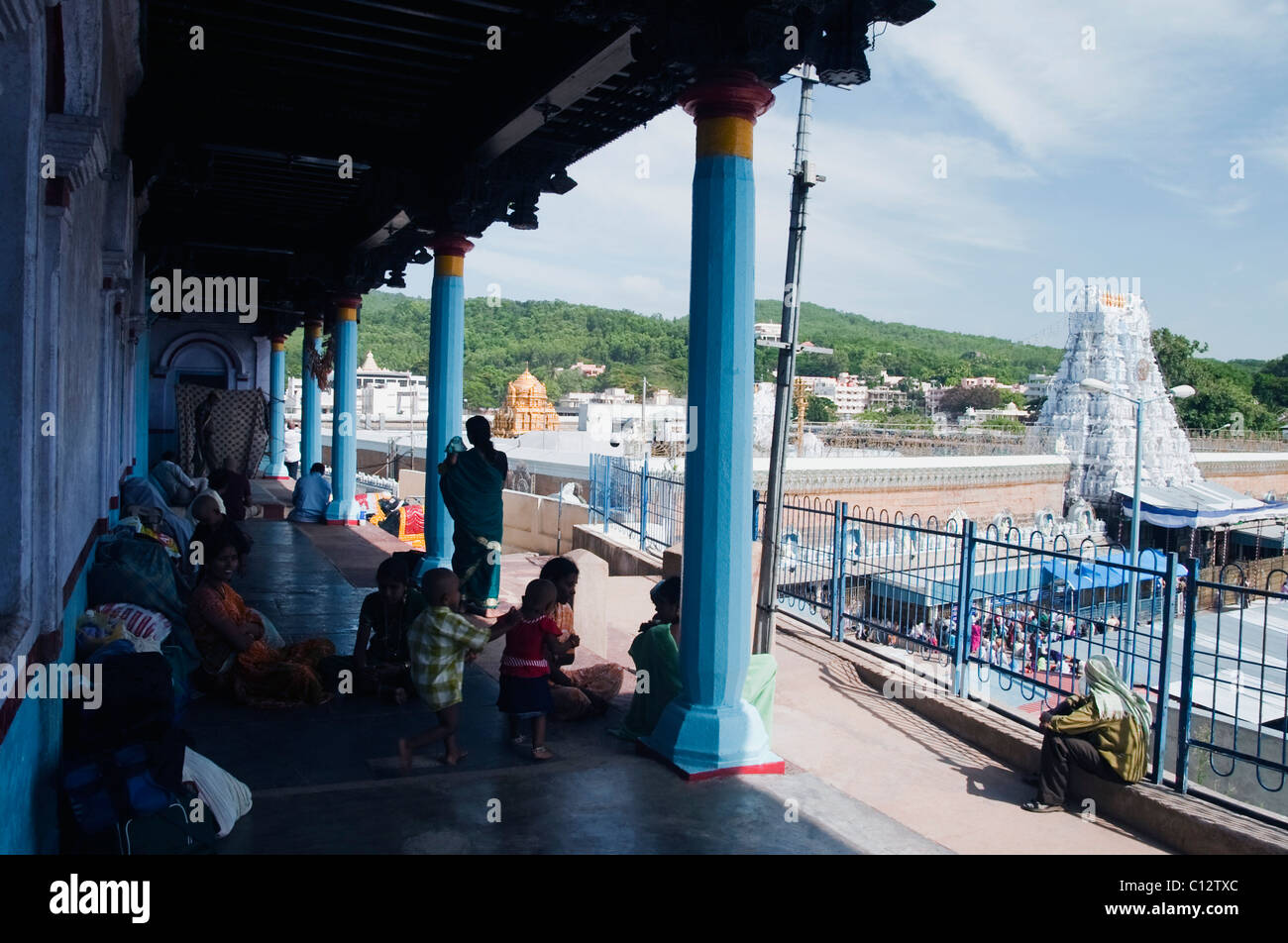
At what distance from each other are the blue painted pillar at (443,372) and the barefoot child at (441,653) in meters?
4.22

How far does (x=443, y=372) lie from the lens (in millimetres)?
8969

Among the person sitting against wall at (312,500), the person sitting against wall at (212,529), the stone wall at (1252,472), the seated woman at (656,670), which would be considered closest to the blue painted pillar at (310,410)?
the person sitting against wall at (312,500)

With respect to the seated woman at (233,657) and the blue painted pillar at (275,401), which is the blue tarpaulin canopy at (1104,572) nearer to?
the seated woman at (233,657)

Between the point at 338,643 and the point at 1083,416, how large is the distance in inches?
1707

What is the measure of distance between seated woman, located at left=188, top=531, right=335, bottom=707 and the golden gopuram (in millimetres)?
46966

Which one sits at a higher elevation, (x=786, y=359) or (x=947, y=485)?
(x=786, y=359)

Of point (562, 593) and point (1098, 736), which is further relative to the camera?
point (1098, 736)

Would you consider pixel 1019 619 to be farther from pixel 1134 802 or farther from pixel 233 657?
pixel 233 657

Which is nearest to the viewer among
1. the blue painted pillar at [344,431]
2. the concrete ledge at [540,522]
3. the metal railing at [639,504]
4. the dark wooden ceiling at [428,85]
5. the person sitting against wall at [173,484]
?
the dark wooden ceiling at [428,85]

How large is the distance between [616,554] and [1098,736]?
7.97 m

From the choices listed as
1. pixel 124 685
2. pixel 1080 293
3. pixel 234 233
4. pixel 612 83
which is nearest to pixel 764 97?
pixel 612 83

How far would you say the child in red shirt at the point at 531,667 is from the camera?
187 inches

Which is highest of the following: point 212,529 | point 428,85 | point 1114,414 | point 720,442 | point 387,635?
point 428,85

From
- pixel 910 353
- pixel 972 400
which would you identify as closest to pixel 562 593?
pixel 972 400
